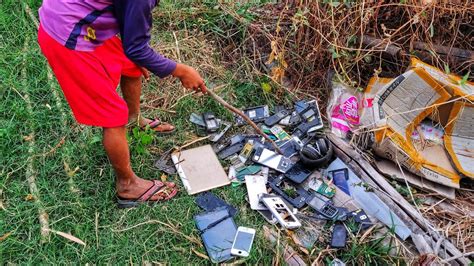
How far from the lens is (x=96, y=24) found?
1.85 metres

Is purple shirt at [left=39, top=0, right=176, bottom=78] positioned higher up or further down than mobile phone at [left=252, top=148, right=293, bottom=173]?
higher up

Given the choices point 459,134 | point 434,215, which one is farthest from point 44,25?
point 459,134

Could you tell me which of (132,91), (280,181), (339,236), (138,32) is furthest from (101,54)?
(339,236)

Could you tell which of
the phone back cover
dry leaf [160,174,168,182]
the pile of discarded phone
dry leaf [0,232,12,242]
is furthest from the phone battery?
dry leaf [0,232,12,242]

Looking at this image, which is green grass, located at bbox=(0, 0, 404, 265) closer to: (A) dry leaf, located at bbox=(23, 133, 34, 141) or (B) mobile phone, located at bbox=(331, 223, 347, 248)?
(A) dry leaf, located at bbox=(23, 133, 34, 141)

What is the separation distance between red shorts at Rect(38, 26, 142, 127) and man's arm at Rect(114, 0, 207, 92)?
196 millimetres

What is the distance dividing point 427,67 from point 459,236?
1.11m

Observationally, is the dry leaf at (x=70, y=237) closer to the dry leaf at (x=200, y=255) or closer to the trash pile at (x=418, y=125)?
the dry leaf at (x=200, y=255)

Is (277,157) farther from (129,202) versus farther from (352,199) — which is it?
(129,202)

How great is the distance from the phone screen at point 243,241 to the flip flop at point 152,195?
0.47 meters

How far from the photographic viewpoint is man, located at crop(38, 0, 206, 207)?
180cm

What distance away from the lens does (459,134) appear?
2.88 m

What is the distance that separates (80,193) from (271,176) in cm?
113

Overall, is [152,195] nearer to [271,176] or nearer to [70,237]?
[70,237]
